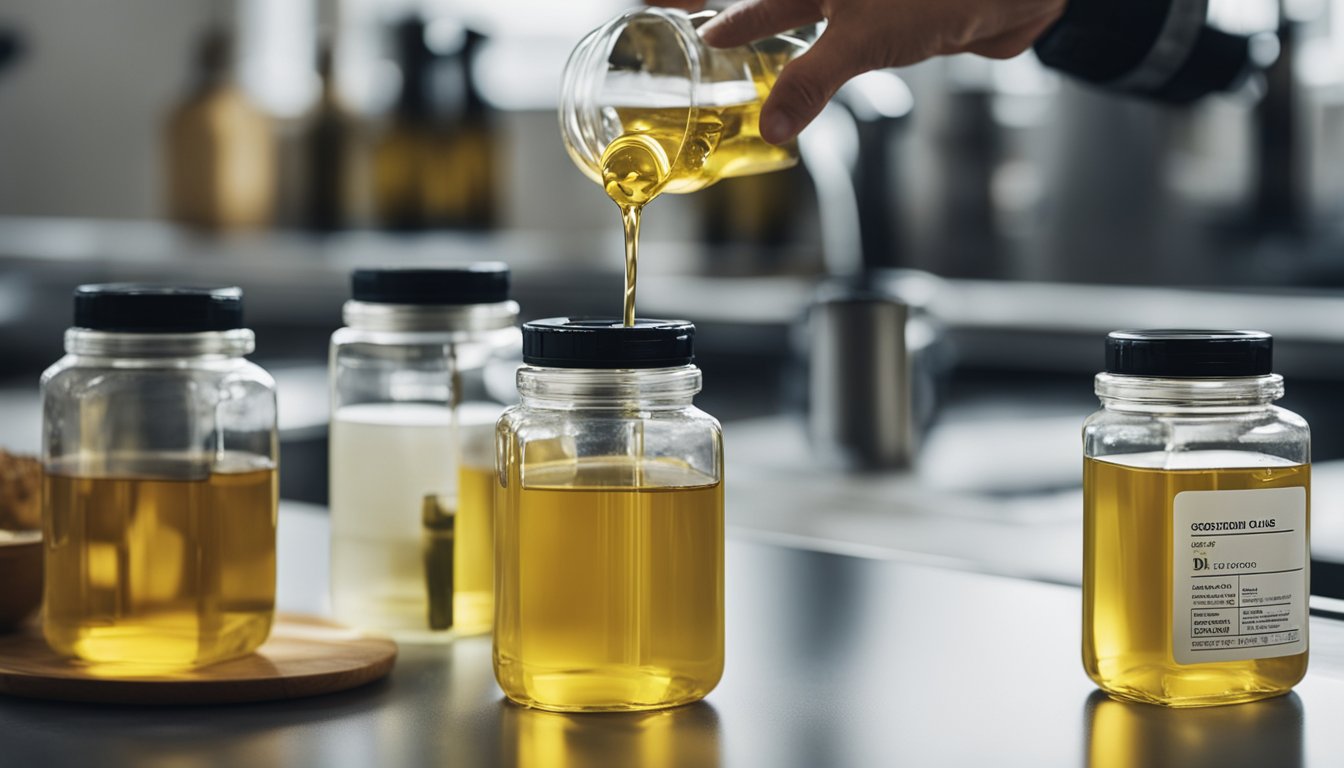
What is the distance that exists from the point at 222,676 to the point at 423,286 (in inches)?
9.2

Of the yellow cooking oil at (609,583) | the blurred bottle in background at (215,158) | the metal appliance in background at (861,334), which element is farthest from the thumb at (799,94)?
the blurred bottle in background at (215,158)

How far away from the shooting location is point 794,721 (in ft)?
2.27

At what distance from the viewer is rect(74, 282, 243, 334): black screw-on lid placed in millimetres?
735

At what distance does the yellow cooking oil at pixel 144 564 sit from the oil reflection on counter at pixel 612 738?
145 millimetres

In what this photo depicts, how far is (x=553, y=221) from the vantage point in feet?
10.4

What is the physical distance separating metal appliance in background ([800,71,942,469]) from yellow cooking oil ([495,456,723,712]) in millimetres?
776

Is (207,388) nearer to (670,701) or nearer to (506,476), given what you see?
(506,476)

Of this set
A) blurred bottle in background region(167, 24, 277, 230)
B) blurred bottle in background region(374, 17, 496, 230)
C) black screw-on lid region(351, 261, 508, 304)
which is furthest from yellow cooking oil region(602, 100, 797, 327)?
blurred bottle in background region(167, 24, 277, 230)

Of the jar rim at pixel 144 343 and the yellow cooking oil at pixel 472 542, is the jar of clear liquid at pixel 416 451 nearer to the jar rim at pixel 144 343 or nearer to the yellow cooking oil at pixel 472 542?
the yellow cooking oil at pixel 472 542

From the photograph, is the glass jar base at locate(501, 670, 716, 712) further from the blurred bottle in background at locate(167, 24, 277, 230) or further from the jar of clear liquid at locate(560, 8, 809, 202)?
the blurred bottle in background at locate(167, 24, 277, 230)

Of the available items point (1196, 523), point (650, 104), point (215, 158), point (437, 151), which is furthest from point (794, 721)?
point (215, 158)

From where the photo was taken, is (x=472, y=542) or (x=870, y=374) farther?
(x=870, y=374)

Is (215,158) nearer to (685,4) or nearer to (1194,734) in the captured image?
(685,4)

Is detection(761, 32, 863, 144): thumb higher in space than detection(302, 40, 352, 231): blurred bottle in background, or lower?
lower
